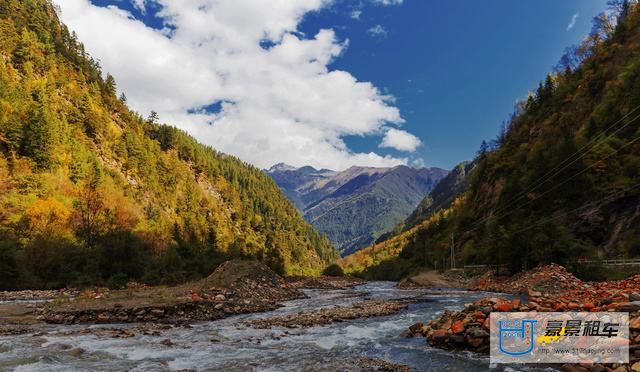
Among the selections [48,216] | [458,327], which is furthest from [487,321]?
[48,216]

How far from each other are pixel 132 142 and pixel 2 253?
84762 mm

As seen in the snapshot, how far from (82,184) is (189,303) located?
234ft

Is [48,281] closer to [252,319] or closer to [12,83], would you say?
[252,319]

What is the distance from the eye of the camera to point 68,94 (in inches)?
4210

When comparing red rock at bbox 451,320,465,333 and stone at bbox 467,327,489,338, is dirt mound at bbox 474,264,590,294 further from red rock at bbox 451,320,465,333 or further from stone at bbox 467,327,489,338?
stone at bbox 467,327,489,338

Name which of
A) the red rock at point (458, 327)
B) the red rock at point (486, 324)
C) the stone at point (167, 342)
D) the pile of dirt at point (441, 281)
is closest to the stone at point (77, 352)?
the stone at point (167, 342)

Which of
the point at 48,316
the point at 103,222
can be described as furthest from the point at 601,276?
the point at 103,222

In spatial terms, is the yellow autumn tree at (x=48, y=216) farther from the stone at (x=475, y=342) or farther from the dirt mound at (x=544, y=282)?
the dirt mound at (x=544, y=282)

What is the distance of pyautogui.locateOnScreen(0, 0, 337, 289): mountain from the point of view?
5172cm

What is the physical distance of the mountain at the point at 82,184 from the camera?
51.7 metres

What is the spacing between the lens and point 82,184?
82125 mm

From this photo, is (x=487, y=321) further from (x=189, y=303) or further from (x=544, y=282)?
(x=544, y=282)

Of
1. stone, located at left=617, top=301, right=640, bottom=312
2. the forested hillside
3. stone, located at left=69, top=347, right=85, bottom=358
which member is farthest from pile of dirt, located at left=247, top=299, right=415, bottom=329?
the forested hillside

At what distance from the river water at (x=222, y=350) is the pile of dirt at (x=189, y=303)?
7.46ft
